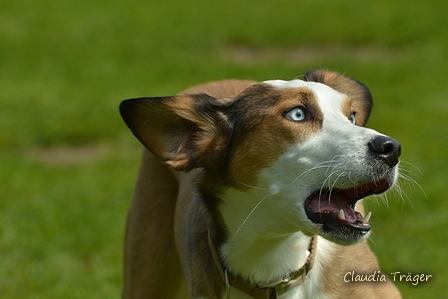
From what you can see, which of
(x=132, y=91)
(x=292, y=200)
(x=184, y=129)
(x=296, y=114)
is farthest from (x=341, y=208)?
(x=132, y=91)

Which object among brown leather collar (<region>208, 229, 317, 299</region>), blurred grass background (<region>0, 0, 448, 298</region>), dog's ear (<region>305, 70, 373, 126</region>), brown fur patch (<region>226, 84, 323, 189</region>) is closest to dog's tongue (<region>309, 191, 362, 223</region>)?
brown fur patch (<region>226, 84, 323, 189</region>)

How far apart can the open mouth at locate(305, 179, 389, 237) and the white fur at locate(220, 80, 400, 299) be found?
0.14ft

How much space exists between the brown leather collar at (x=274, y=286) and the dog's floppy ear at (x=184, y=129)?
22.2 inches

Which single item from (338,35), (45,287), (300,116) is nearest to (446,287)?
(300,116)

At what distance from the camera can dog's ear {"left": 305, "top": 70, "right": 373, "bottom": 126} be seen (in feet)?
14.9

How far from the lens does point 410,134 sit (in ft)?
30.0

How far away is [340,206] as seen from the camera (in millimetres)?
3783

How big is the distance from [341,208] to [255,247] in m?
0.53

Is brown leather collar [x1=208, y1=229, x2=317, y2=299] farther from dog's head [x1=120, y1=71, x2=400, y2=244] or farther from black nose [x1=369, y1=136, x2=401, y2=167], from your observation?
black nose [x1=369, y1=136, x2=401, y2=167]

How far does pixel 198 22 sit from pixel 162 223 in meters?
10.1

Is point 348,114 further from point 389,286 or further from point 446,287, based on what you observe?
point 446,287

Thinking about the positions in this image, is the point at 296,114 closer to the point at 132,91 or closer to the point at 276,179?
the point at 276,179

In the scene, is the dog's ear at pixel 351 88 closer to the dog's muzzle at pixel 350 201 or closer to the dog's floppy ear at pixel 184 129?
the dog's floppy ear at pixel 184 129

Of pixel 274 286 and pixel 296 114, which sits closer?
pixel 296 114
